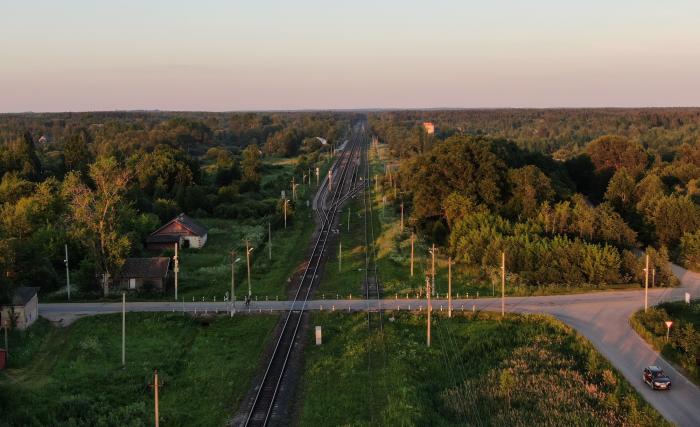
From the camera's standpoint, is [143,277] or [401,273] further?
[401,273]

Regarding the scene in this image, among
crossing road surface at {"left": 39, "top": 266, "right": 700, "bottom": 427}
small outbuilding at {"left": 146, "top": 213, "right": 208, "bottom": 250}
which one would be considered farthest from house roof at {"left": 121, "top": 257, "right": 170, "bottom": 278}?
small outbuilding at {"left": 146, "top": 213, "right": 208, "bottom": 250}

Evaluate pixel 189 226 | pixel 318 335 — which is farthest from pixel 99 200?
pixel 318 335

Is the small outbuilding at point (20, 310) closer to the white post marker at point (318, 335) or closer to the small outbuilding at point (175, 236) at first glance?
the white post marker at point (318, 335)

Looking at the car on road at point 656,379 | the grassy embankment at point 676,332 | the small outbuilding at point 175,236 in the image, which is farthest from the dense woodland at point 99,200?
the grassy embankment at point 676,332

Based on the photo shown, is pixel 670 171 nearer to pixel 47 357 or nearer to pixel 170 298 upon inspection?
pixel 170 298

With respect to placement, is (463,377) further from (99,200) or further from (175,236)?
(175,236)

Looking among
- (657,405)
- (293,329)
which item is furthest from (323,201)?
(657,405)
